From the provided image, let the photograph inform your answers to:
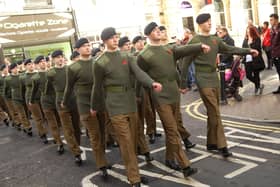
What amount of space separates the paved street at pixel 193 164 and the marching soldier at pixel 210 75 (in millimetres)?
354

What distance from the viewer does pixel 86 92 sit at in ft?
22.3

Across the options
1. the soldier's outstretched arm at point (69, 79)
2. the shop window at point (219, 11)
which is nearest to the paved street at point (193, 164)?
the soldier's outstretched arm at point (69, 79)

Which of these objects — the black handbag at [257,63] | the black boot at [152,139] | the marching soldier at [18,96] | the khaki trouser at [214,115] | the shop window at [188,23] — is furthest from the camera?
the shop window at [188,23]

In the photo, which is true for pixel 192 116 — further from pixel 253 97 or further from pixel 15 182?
pixel 15 182

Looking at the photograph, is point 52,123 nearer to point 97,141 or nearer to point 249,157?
point 97,141

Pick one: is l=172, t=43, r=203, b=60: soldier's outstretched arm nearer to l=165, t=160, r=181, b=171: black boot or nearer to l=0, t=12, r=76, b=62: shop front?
l=165, t=160, r=181, b=171: black boot

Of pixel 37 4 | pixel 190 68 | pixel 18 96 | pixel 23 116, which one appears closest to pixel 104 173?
pixel 23 116

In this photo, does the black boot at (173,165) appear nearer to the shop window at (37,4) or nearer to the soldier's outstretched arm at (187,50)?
the soldier's outstretched arm at (187,50)

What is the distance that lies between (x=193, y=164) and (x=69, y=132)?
98.8 inches

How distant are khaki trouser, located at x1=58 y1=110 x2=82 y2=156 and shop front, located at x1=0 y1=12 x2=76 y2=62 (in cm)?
1279

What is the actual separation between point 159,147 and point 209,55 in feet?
6.65

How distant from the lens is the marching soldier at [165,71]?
581cm

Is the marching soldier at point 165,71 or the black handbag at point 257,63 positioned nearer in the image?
the marching soldier at point 165,71

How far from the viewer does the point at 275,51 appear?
34.5 ft
